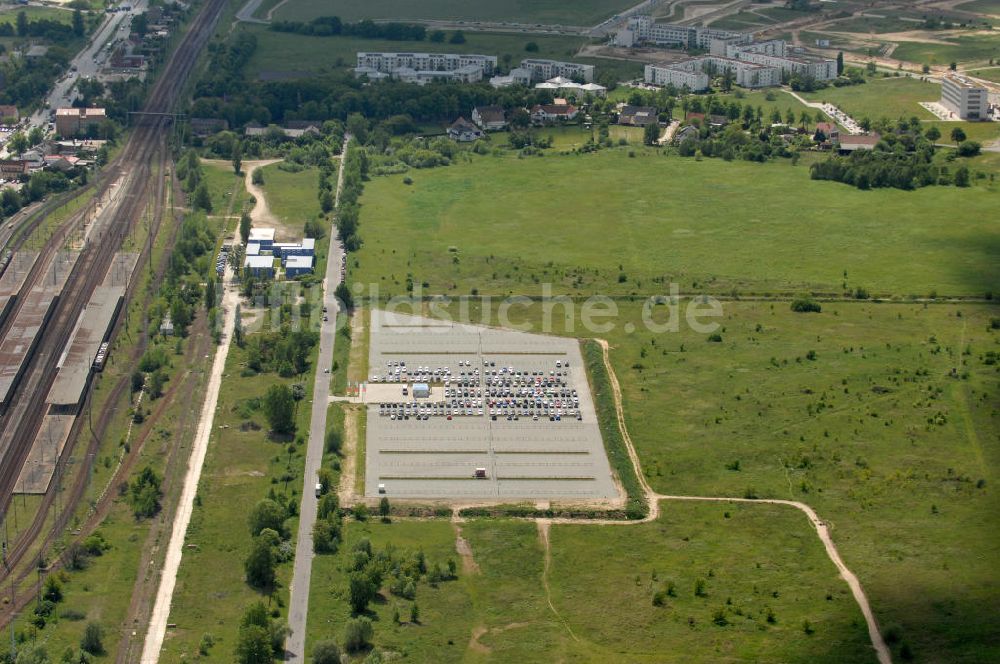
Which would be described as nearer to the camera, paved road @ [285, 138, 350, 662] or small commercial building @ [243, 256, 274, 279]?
paved road @ [285, 138, 350, 662]

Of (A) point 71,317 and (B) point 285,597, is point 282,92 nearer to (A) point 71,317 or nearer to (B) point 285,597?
(A) point 71,317

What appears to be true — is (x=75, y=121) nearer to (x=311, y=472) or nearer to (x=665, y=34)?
(x=665, y=34)

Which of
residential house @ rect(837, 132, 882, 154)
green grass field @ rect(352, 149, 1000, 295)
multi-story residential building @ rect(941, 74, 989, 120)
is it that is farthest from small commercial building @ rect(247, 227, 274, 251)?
multi-story residential building @ rect(941, 74, 989, 120)

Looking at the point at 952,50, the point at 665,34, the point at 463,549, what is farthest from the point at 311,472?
the point at 952,50

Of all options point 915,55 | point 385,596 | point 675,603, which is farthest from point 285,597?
point 915,55

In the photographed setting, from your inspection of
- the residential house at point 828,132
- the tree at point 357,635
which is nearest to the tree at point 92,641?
the tree at point 357,635

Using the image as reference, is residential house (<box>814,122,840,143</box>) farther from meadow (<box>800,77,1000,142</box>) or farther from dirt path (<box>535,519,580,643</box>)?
dirt path (<box>535,519,580,643</box>)

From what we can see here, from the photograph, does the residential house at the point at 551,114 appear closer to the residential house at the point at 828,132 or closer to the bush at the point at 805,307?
the residential house at the point at 828,132
